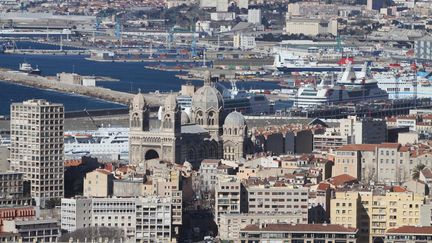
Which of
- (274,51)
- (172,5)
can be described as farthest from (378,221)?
(172,5)

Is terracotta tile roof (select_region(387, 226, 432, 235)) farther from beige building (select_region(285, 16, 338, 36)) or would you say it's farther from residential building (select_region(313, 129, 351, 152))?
beige building (select_region(285, 16, 338, 36))

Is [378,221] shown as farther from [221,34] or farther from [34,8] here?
[34,8]

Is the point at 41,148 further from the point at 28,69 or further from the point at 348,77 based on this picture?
the point at 28,69

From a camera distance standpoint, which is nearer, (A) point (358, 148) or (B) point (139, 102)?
(A) point (358, 148)

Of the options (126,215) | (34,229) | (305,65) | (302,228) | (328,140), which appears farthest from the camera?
(305,65)

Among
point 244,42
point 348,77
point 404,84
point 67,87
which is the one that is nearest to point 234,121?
point 404,84

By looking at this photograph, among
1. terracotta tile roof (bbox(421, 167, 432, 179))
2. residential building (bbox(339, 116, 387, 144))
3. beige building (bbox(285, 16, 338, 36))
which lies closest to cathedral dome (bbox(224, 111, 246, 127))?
residential building (bbox(339, 116, 387, 144))
